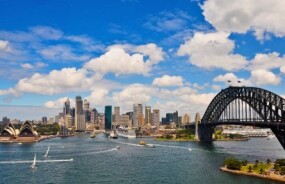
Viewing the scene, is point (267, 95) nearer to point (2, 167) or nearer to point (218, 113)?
point (218, 113)

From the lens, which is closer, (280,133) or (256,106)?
(280,133)

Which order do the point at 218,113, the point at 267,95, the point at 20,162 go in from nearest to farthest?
the point at 20,162, the point at 267,95, the point at 218,113

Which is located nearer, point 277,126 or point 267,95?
point 277,126

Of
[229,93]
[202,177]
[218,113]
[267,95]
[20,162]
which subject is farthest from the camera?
[218,113]

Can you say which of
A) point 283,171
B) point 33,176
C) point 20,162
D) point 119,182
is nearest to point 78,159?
point 20,162

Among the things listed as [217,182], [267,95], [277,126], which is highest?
[267,95]

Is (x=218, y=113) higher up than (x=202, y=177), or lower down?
higher up

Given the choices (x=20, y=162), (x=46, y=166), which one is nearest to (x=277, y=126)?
(x=46, y=166)
